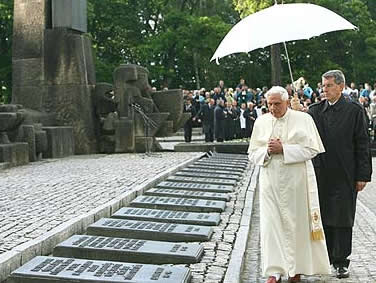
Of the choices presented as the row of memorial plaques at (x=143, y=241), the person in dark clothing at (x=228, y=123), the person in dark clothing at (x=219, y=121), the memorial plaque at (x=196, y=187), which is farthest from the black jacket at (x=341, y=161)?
the person in dark clothing at (x=228, y=123)

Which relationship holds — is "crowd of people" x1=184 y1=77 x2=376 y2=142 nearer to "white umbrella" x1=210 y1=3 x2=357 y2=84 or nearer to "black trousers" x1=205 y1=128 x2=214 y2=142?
"black trousers" x1=205 y1=128 x2=214 y2=142

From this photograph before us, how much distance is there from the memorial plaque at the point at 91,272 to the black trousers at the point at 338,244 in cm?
166

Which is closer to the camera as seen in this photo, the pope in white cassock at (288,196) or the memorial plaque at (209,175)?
the pope in white cassock at (288,196)

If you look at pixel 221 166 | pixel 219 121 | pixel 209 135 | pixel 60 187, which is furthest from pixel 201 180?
pixel 209 135

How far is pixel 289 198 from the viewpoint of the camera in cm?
576

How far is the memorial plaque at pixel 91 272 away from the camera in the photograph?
4.80 meters

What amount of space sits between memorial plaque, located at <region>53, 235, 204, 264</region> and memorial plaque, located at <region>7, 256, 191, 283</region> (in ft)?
1.20

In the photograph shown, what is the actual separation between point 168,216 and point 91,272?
2731 mm

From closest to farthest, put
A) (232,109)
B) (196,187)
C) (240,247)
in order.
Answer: (240,247) < (196,187) < (232,109)

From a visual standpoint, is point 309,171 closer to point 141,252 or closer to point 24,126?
point 141,252

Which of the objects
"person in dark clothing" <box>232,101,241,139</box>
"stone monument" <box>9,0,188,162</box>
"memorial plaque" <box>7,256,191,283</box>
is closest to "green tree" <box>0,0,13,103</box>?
"stone monument" <box>9,0,188,162</box>

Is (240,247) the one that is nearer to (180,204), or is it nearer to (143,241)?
(143,241)

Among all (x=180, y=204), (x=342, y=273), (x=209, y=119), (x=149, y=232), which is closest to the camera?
(x=342, y=273)

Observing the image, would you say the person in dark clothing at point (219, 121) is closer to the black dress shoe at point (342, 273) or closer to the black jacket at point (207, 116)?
the black jacket at point (207, 116)
